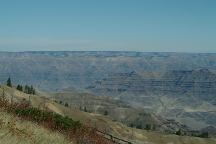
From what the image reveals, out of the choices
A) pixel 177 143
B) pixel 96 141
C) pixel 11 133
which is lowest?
pixel 177 143

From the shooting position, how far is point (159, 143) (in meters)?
191

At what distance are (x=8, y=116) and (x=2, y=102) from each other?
140 cm

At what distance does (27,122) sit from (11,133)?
289cm

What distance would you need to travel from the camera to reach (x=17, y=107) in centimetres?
1440

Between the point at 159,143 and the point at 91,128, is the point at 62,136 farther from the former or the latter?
the point at 159,143

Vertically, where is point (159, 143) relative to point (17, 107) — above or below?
below

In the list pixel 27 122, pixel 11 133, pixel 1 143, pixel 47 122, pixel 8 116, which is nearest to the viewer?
pixel 1 143

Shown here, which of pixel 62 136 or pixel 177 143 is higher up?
pixel 62 136

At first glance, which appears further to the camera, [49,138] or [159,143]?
[159,143]

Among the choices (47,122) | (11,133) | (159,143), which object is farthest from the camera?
(159,143)

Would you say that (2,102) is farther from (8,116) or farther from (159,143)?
(159,143)

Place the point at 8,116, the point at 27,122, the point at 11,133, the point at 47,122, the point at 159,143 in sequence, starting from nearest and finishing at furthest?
the point at 11,133, the point at 8,116, the point at 27,122, the point at 47,122, the point at 159,143

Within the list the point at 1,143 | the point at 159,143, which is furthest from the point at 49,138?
the point at 159,143

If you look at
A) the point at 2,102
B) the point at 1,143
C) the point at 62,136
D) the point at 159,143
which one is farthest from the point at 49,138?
the point at 159,143
